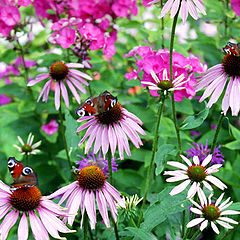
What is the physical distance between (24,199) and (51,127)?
1.12 meters

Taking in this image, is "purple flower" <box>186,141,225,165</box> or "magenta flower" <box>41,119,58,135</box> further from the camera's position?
"magenta flower" <box>41,119,58,135</box>

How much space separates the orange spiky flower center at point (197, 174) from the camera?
0.97 m

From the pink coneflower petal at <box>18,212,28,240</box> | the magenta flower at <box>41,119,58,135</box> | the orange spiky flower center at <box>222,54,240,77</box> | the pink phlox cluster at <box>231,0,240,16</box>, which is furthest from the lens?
the magenta flower at <box>41,119,58,135</box>

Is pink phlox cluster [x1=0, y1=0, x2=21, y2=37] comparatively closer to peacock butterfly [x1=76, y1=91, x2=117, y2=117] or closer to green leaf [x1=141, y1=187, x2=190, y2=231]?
peacock butterfly [x1=76, y1=91, x2=117, y2=117]

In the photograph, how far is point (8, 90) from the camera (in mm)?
2234

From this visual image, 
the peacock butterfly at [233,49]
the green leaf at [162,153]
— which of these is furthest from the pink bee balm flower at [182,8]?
the green leaf at [162,153]

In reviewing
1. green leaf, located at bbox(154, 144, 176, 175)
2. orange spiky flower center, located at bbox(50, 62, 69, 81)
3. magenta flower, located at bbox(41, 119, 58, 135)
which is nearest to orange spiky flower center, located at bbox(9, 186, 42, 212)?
green leaf, located at bbox(154, 144, 176, 175)

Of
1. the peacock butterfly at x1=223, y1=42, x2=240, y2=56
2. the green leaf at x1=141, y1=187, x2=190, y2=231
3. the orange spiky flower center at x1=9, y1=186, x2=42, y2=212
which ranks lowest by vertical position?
the green leaf at x1=141, y1=187, x2=190, y2=231

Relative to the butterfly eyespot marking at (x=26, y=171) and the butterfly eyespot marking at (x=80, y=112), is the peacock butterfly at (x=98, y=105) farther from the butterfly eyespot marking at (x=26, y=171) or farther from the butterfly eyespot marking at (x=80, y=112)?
the butterfly eyespot marking at (x=26, y=171)

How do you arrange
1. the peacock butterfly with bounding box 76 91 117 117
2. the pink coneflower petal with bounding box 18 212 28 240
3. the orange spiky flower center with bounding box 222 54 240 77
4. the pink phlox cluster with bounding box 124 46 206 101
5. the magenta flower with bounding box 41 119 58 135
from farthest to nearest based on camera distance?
1. the magenta flower with bounding box 41 119 58 135
2. the pink phlox cluster with bounding box 124 46 206 101
3. the orange spiky flower center with bounding box 222 54 240 77
4. the peacock butterfly with bounding box 76 91 117 117
5. the pink coneflower petal with bounding box 18 212 28 240

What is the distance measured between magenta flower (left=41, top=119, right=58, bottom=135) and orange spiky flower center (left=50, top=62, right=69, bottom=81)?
2.31 feet

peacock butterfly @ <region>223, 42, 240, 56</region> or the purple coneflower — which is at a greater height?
peacock butterfly @ <region>223, 42, 240, 56</region>

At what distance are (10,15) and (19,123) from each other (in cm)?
65

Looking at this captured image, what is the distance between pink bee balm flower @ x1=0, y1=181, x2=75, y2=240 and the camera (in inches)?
34.3
